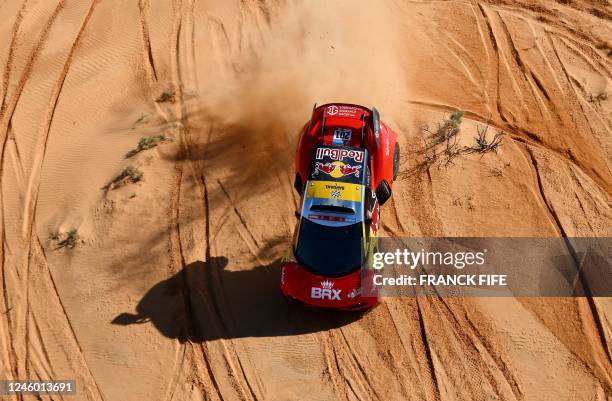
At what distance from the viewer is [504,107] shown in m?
13.5

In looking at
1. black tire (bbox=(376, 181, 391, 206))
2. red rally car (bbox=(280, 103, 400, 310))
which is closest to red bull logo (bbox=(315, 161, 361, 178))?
red rally car (bbox=(280, 103, 400, 310))

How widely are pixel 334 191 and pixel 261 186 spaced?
262cm

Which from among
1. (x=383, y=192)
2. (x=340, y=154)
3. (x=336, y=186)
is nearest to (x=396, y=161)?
(x=383, y=192)

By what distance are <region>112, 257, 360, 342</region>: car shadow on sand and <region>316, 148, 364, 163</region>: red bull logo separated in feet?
7.30

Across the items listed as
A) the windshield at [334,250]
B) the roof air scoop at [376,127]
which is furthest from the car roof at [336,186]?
the roof air scoop at [376,127]

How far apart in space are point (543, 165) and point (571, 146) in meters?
0.87

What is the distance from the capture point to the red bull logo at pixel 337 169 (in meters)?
10.4

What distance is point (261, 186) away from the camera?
12.4 metres

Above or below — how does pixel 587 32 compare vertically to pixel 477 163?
above

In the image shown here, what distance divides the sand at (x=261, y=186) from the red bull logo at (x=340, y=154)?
1.69 m

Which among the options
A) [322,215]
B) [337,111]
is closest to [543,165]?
[337,111]

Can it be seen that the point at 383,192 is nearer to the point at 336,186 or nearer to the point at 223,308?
the point at 336,186

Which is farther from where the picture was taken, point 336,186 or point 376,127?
point 376,127

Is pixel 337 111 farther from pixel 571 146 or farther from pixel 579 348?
pixel 579 348
